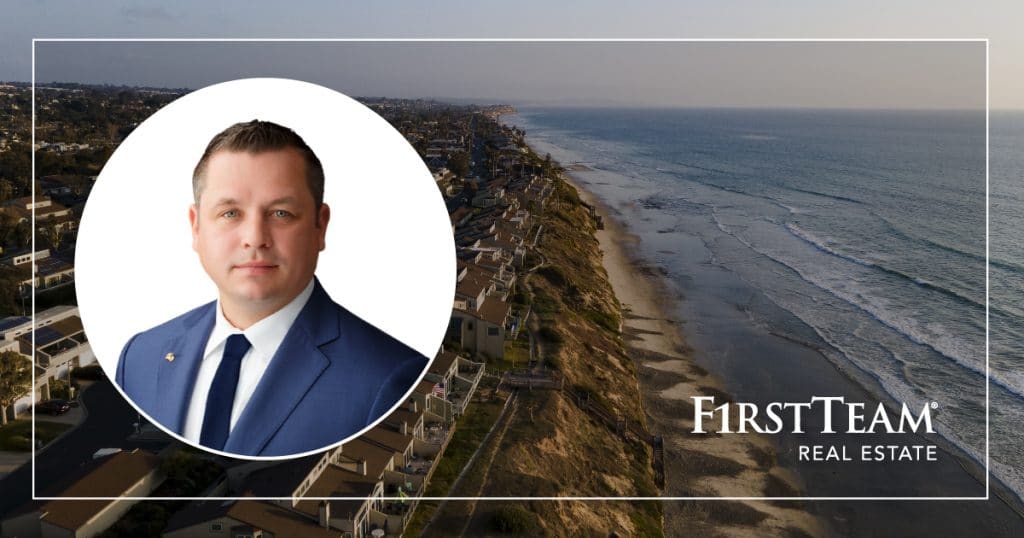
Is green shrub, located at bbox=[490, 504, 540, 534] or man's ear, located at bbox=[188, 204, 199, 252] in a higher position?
man's ear, located at bbox=[188, 204, 199, 252]

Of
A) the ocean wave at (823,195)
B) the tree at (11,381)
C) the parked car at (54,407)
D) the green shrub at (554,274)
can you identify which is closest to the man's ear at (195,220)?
the parked car at (54,407)

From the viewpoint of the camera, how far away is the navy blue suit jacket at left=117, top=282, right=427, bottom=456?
3.95 meters

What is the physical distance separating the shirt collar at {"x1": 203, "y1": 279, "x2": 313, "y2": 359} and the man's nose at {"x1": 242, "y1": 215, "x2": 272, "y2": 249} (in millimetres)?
404

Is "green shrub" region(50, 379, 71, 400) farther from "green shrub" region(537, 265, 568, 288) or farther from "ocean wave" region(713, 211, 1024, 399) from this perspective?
"ocean wave" region(713, 211, 1024, 399)

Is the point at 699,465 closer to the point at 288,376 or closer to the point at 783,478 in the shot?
the point at 783,478

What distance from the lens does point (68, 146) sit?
991 cm

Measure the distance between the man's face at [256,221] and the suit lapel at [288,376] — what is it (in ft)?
1.17

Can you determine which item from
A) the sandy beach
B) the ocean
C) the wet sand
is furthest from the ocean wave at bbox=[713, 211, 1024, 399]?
the sandy beach

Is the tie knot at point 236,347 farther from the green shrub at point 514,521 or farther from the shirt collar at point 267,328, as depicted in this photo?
the green shrub at point 514,521

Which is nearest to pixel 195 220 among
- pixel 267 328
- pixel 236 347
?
pixel 267 328

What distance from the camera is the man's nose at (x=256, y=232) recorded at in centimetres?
337

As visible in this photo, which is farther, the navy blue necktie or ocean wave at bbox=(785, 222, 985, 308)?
ocean wave at bbox=(785, 222, 985, 308)

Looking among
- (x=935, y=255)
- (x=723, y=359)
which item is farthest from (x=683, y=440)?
(x=935, y=255)

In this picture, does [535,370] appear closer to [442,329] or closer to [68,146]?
[68,146]
